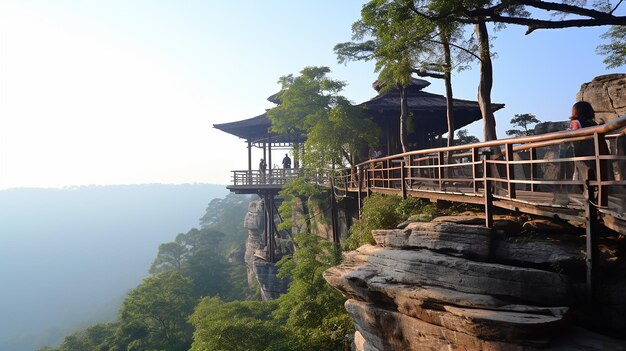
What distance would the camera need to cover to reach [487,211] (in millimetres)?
5648

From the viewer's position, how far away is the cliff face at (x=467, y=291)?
13.5ft

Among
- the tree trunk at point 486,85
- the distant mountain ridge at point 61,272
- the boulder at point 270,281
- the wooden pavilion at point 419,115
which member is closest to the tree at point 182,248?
the boulder at point 270,281

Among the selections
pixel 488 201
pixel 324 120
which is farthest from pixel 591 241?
pixel 324 120

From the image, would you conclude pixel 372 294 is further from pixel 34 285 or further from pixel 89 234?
pixel 89 234

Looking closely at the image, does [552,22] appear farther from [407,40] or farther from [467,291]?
[467,291]

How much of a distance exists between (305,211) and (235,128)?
759cm

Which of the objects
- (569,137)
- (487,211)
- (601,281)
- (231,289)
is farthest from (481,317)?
(231,289)

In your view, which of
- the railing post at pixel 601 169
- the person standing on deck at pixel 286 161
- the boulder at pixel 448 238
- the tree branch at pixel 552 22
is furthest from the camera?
the person standing on deck at pixel 286 161

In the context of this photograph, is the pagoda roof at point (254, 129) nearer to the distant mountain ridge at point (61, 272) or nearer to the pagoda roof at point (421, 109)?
the pagoda roof at point (421, 109)

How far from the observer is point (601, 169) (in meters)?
3.86

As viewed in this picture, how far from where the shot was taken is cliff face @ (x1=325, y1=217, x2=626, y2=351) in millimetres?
4129

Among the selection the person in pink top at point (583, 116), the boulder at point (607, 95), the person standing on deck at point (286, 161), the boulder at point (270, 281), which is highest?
the boulder at point (607, 95)

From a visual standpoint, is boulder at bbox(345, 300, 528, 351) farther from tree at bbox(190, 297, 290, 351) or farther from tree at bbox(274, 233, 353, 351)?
tree at bbox(190, 297, 290, 351)

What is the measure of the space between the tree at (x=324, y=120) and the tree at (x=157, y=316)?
1664 cm
